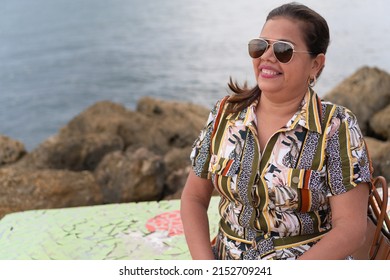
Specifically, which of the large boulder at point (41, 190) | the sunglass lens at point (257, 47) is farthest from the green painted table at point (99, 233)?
the sunglass lens at point (257, 47)

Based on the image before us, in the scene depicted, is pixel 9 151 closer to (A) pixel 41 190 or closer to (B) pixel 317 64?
(A) pixel 41 190

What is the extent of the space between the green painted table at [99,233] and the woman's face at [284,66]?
1.42 meters

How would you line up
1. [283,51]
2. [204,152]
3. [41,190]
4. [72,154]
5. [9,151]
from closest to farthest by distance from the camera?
[283,51] → [204,152] → [41,190] → [72,154] → [9,151]

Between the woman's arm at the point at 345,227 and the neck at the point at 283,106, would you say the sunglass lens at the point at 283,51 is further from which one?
the woman's arm at the point at 345,227

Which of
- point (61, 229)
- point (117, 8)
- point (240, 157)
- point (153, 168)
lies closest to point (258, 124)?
point (240, 157)

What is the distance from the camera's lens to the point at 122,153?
213 inches

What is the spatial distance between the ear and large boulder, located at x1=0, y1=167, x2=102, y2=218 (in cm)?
296

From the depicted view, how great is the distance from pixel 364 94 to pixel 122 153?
3110mm

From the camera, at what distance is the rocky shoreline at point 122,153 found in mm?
4523

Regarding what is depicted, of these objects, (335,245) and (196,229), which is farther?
(196,229)

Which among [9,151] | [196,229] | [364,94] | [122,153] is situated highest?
[196,229]

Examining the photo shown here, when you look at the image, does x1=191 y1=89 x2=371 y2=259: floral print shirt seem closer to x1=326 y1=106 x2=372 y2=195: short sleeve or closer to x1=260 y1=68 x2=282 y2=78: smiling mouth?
x1=326 y1=106 x2=372 y2=195: short sleeve

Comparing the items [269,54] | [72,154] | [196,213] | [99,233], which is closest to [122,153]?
[72,154]

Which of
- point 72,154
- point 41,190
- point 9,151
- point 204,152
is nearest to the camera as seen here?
point 204,152
